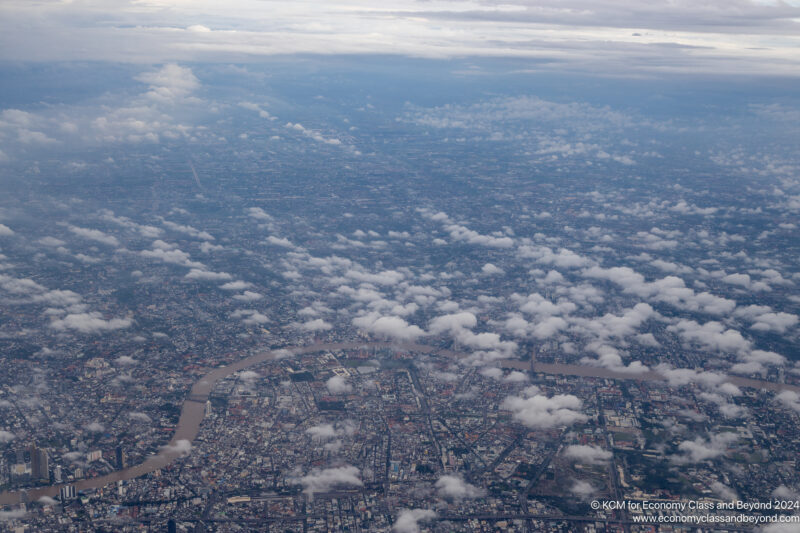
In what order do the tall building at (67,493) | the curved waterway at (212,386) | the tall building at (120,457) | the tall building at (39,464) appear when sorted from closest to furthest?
the tall building at (67,493) < the curved waterway at (212,386) < the tall building at (39,464) < the tall building at (120,457)

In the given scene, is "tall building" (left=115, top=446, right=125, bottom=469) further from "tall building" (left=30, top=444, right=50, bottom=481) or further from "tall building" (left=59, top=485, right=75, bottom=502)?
"tall building" (left=30, top=444, right=50, bottom=481)

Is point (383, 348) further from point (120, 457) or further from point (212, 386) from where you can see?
point (120, 457)

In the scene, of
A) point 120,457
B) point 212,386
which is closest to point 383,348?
point 212,386

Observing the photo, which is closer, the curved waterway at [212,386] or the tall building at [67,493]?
the tall building at [67,493]

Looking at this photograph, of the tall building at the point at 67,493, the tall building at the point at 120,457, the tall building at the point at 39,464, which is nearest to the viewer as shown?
the tall building at the point at 67,493

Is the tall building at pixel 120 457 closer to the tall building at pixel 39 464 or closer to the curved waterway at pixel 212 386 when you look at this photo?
the curved waterway at pixel 212 386

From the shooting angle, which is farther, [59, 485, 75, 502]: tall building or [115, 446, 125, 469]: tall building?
[115, 446, 125, 469]: tall building
